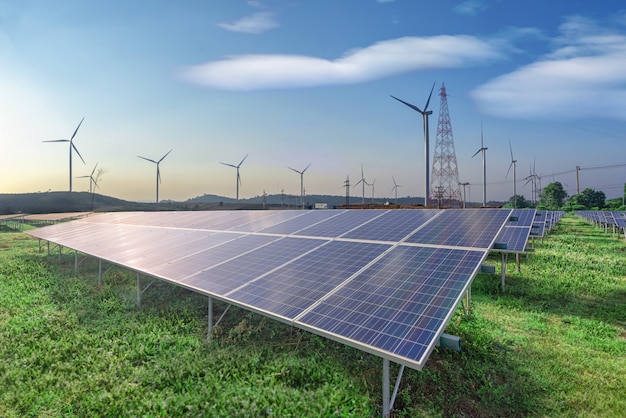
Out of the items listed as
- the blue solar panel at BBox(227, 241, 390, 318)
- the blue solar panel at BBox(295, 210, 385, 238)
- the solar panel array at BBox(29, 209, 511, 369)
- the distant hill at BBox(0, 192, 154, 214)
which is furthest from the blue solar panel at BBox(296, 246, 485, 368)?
the distant hill at BBox(0, 192, 154, 214)

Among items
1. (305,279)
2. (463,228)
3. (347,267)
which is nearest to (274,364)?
(305,279)

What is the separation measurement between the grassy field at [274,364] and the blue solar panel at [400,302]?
1549 millimetres

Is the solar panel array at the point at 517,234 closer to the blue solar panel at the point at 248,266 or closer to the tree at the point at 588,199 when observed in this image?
the blue solar panel at the point at 248,266

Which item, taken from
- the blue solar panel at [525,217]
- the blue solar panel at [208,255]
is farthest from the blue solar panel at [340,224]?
the blue solar panel at [525,217]

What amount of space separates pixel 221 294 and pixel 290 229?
6.41 meters

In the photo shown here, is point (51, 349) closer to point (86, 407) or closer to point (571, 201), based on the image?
point (86, 407)

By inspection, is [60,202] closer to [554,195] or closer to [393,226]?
[393,226]

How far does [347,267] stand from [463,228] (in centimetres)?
484

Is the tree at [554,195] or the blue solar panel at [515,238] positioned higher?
the tree at [554,195]

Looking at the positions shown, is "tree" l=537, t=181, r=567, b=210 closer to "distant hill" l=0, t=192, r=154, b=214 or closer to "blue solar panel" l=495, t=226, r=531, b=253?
"blue solar panel" l=495, t=226, r=531, b=253

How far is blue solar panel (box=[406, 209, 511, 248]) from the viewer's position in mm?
9781

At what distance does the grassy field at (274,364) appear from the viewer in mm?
6562

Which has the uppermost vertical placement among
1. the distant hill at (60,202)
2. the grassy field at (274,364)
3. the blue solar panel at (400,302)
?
the distant hill at (60,202)

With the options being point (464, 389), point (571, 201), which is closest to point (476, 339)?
point (464, 389)
